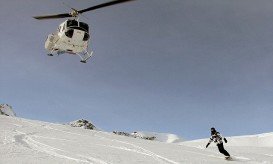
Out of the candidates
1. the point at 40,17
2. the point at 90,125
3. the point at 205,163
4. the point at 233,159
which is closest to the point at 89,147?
the point at 205,163

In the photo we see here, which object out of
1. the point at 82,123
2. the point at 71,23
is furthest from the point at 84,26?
the point at 82,123

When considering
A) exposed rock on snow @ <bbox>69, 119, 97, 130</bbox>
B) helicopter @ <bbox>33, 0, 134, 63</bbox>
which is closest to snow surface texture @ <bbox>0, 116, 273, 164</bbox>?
helicopter @ <bbox>33, 0, 134, 63</bbox>

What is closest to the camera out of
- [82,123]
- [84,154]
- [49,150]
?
[84,154]

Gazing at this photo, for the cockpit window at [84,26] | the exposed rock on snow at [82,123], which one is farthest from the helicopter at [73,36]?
the exposed rock on snow at [82,123]

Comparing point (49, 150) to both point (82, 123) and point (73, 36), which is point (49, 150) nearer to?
point (73, 36)

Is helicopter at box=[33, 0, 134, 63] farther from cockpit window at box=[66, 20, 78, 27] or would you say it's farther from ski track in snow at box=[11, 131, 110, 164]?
ski track in snow at box=[11, 131, 110, 164]

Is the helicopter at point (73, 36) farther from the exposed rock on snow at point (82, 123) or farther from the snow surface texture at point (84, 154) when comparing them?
the exposed rock on snow at point (82, 123)

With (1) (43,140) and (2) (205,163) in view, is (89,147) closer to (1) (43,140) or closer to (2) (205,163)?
(1) (43,140)

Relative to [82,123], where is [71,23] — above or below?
below

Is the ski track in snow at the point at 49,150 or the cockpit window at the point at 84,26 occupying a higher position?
the cockpit window at the point at 84,26

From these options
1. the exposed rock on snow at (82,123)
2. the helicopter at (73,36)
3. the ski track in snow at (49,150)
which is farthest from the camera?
the exposed rock on snow at (82,123)

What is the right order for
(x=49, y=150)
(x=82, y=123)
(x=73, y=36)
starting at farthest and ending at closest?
(x=82, y=123), (x=73, y=36), (x=49, y=150)

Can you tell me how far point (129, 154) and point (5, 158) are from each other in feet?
16.7

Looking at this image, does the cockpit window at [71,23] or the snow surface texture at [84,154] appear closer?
the snow surface texture at [84,154]
